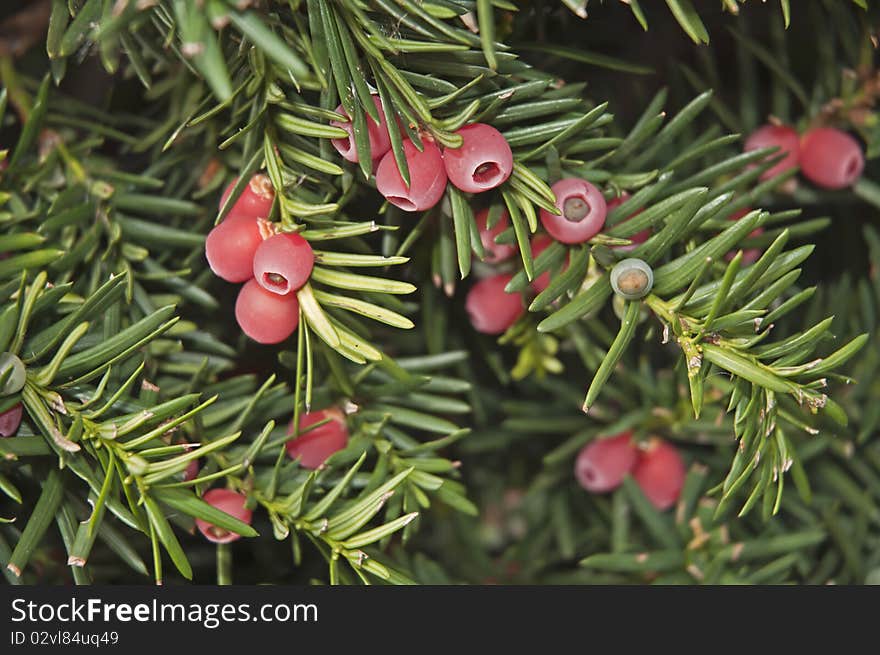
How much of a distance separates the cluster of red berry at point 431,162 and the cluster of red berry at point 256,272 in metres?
0.07

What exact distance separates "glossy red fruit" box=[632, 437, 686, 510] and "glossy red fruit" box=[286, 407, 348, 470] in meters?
0.30

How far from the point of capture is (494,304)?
694 mm

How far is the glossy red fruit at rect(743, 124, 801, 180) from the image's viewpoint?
74 centimetres

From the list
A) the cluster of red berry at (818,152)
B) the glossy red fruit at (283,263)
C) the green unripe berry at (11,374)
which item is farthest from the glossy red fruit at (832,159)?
the green unripe berry at (11,374)

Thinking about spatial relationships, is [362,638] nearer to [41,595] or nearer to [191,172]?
[41,595]

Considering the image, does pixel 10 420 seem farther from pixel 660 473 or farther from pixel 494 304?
pixel 660 473

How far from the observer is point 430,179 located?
546 millimetres

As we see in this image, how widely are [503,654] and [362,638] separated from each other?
0.10 m

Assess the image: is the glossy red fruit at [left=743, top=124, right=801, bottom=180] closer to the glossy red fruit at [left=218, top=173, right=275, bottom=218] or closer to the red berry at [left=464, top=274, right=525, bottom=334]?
the red berry at [left=464, top=274, right=525, bottom=334]

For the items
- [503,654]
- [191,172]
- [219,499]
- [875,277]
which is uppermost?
[191,172]

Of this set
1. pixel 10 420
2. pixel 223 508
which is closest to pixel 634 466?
pixel 223 508

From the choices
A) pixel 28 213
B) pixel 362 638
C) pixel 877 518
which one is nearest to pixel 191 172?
pixel 28 213

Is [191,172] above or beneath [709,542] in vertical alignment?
above

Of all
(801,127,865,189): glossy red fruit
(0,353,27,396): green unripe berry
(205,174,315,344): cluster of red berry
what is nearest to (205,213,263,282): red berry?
(205,174,315,344): cluster of red berry
